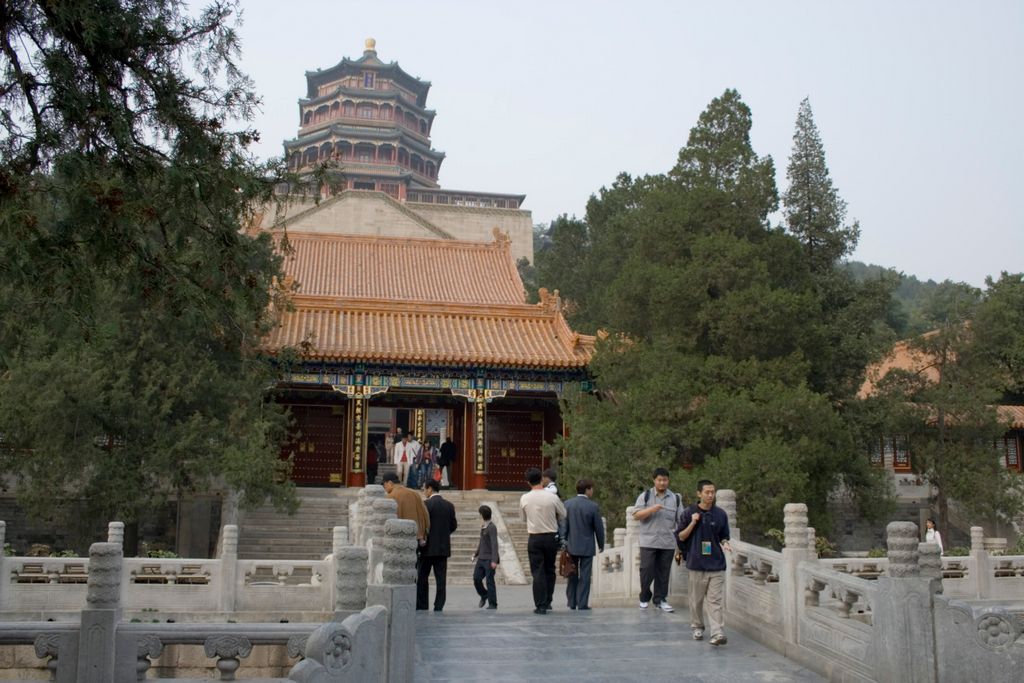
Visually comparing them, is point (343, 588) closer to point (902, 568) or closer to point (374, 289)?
point (902, 568)

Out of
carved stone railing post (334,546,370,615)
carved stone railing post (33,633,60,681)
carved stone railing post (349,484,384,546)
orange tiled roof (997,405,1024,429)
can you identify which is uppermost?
orange tiled roof (997,405,1024,429)

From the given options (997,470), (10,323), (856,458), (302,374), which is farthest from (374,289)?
(10,323)

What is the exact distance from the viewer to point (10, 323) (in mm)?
7430

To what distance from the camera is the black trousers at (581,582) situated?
9911 mm

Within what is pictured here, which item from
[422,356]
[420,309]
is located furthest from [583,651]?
[420,309]

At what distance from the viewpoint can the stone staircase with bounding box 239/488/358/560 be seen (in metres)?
17.2

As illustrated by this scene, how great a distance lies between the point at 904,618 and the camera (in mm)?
6176

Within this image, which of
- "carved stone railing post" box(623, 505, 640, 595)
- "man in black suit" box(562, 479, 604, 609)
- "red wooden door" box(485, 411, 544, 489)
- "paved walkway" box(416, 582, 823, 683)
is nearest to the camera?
"paved walkway" box(416, 582, 823, 683)

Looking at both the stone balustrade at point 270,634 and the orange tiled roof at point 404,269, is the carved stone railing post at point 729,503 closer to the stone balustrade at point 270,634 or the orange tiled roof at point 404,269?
the stone balustrade at point 270,634

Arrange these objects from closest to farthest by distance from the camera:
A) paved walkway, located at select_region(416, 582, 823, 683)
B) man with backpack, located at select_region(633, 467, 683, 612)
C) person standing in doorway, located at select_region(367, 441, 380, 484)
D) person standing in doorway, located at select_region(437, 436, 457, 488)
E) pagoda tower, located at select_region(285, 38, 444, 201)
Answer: paved walkway, located at select_region(416, 582, 823, 683), man with backpack, located at select_region(633, 467, 683, 612), person standing in doorway, located at select_region(437, 436, 457, 488), person standing in doorway, located at select_region(367, 441, 380, 484), pagoda tower, located at select_region(285, 38, 444, 201)

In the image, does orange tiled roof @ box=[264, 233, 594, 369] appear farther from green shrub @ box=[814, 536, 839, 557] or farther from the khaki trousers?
the khaki trousers

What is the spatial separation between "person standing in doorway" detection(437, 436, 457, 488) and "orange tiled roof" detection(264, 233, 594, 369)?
7.11 ft

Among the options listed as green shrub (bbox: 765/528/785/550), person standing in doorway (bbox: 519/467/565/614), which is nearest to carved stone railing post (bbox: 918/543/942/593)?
person standing in doorway (bbox: 519/467/565/614)

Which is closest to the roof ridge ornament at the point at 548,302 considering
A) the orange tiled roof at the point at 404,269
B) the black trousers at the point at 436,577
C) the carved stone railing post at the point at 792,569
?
the orange tiled roof at the point at 404,269
